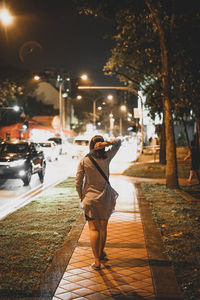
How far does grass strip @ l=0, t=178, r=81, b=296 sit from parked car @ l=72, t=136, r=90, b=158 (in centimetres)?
2239

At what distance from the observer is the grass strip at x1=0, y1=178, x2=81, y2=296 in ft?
15.1

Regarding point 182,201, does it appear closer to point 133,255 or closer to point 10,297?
point 133,255

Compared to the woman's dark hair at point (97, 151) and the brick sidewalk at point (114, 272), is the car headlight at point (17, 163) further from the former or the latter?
the woman's dark hair at point (97, 151)

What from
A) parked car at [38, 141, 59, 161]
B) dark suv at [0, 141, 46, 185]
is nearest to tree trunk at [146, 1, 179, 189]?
dark suv at [0, 141, 46, 185]

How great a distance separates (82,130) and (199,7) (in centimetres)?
7097

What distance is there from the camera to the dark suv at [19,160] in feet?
48.4

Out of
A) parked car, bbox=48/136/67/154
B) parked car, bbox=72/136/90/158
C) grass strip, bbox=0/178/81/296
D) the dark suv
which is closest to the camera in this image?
grass strip, bbox=0/178/81/296

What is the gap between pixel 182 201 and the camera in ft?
34.1

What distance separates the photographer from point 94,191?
5227mm

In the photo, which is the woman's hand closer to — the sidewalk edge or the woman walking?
the woman walking

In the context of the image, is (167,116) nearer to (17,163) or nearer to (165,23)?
(165,23)

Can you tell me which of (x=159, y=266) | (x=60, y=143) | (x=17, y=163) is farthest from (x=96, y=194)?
(x=60, y=143)

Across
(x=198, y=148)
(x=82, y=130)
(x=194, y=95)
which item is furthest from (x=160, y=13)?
(x=82, y=130)

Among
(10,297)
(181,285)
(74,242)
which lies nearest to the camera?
(10,297)
